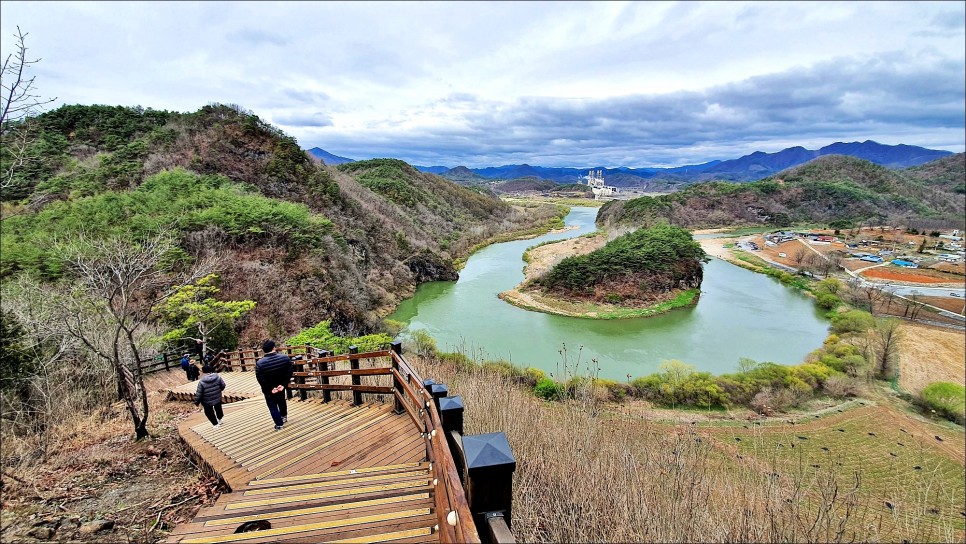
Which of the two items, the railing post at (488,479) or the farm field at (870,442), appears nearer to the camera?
the railing post at (488,479)

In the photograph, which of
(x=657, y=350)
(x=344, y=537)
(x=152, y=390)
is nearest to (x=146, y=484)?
(x=344, y=537)

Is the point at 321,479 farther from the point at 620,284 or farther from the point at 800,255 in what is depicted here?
the point at 800,255

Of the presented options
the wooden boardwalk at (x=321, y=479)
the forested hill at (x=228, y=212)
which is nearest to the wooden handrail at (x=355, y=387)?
the wooden boardwalk at (x=321, y=479)

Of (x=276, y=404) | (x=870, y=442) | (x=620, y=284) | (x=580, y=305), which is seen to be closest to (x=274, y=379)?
(x=276, y=404)

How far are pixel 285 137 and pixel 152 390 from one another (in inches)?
1244

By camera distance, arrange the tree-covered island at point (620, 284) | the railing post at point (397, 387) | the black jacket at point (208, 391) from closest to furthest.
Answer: the railing post at point (397, 387) < the black jacket at point (208, 391) < the tree-covered island at point (620, 284)

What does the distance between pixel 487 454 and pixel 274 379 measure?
15.3ft

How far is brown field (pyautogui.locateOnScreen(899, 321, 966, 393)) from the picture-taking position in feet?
38.7

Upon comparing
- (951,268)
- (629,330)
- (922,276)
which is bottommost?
(629,330)

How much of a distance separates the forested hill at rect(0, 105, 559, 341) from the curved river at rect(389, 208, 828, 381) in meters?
4.82

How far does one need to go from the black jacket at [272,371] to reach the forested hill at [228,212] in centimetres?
447

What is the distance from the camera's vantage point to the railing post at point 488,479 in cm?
185

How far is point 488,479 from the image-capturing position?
1.88 meters

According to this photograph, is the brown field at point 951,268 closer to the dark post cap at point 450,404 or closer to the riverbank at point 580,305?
the dark post cap at point 450,404
